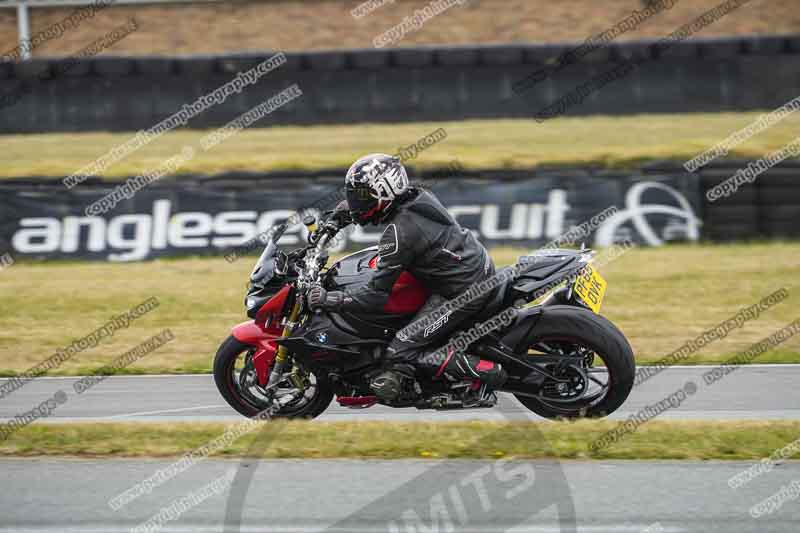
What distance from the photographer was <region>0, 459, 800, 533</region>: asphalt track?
4863mm

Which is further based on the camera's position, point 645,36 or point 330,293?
point 645,36

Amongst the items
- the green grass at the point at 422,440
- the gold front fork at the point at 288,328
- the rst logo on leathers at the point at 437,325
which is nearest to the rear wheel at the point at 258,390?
the gold front fork at the point at 288,328

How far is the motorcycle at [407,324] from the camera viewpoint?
6.62 m

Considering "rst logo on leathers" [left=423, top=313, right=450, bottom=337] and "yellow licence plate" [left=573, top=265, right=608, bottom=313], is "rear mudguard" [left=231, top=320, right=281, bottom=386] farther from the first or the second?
"yellow licence plate" [left=573, top=265, right=608, bottom=313]

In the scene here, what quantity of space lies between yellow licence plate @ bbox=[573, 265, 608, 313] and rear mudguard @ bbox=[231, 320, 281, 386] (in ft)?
6.38

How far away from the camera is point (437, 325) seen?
6617 mm

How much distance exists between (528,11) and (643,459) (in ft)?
70.4

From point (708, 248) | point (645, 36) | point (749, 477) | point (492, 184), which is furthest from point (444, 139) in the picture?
point (749, 477)

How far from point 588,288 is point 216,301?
6.41 meters

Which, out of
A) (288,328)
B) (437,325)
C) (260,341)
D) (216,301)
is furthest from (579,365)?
(216,301)

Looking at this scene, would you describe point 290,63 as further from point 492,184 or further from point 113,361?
point 113,361

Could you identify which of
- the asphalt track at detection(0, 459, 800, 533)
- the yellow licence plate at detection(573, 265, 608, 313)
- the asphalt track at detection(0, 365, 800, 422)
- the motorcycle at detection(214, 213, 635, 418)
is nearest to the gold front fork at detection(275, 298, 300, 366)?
the motorcycle at detection(214, 213, 635, 418)

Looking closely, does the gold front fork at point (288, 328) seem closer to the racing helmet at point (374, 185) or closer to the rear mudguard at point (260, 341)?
the rear mudguard at point (260, 341)

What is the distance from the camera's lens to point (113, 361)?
9680mm
